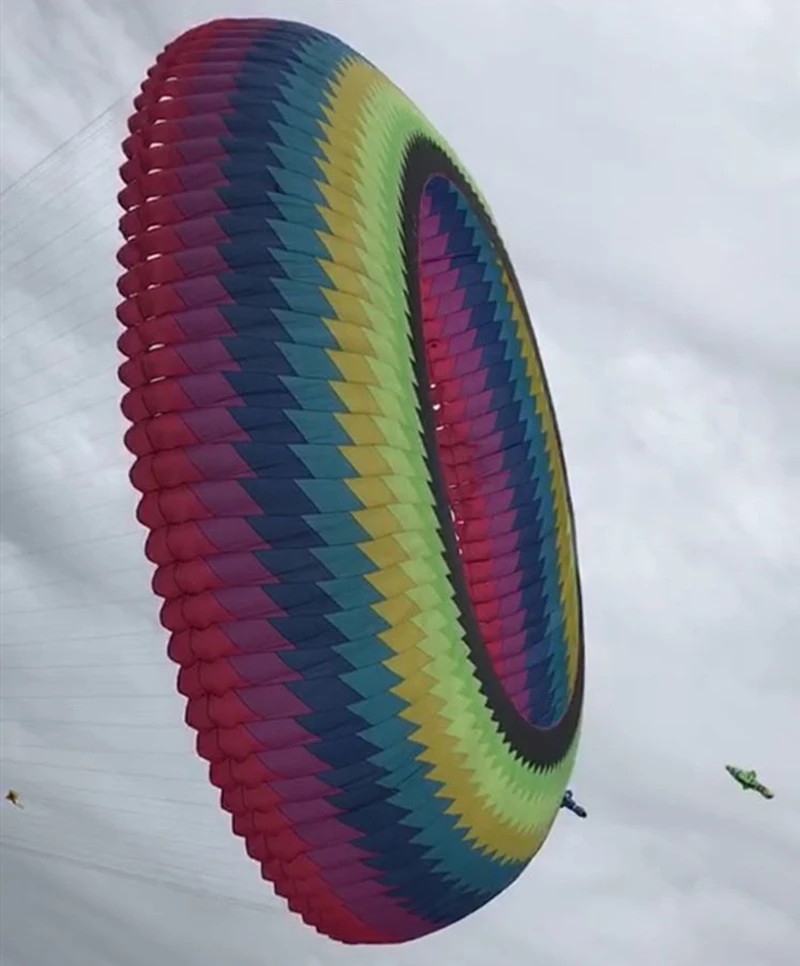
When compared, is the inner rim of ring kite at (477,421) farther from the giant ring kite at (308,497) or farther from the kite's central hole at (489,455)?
the giant ring kite at (308,497)

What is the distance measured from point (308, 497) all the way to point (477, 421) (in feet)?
20.2

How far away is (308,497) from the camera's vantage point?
43.7ft

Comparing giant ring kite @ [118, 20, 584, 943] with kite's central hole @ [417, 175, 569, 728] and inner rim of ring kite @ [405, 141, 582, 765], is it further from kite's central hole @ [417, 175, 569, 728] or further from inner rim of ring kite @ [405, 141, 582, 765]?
kite's central hole @ [417, 175, 569, 728]

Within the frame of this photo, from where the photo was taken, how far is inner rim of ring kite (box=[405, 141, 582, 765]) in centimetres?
1838

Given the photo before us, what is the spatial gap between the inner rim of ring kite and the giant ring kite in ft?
5.56

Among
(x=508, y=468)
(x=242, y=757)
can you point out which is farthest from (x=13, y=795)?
(x=242, y=757)

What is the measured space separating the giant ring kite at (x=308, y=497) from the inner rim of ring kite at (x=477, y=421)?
66.7 inches

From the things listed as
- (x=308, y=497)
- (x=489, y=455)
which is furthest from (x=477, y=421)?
(x=308, y=497)

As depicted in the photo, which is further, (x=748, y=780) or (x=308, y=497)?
(x=748, y=780)

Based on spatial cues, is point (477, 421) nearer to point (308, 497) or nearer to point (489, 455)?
point (489, 455)

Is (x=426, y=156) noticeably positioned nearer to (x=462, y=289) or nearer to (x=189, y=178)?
(x=462, y=289)

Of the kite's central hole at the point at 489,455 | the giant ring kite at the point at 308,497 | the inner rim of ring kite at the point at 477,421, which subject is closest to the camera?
the giant ring kite at the point at 308,497

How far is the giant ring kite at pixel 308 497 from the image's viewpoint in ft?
43.3

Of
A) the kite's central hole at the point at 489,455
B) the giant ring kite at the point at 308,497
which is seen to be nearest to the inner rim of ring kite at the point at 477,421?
the kite's central hole at the point at 489,455
